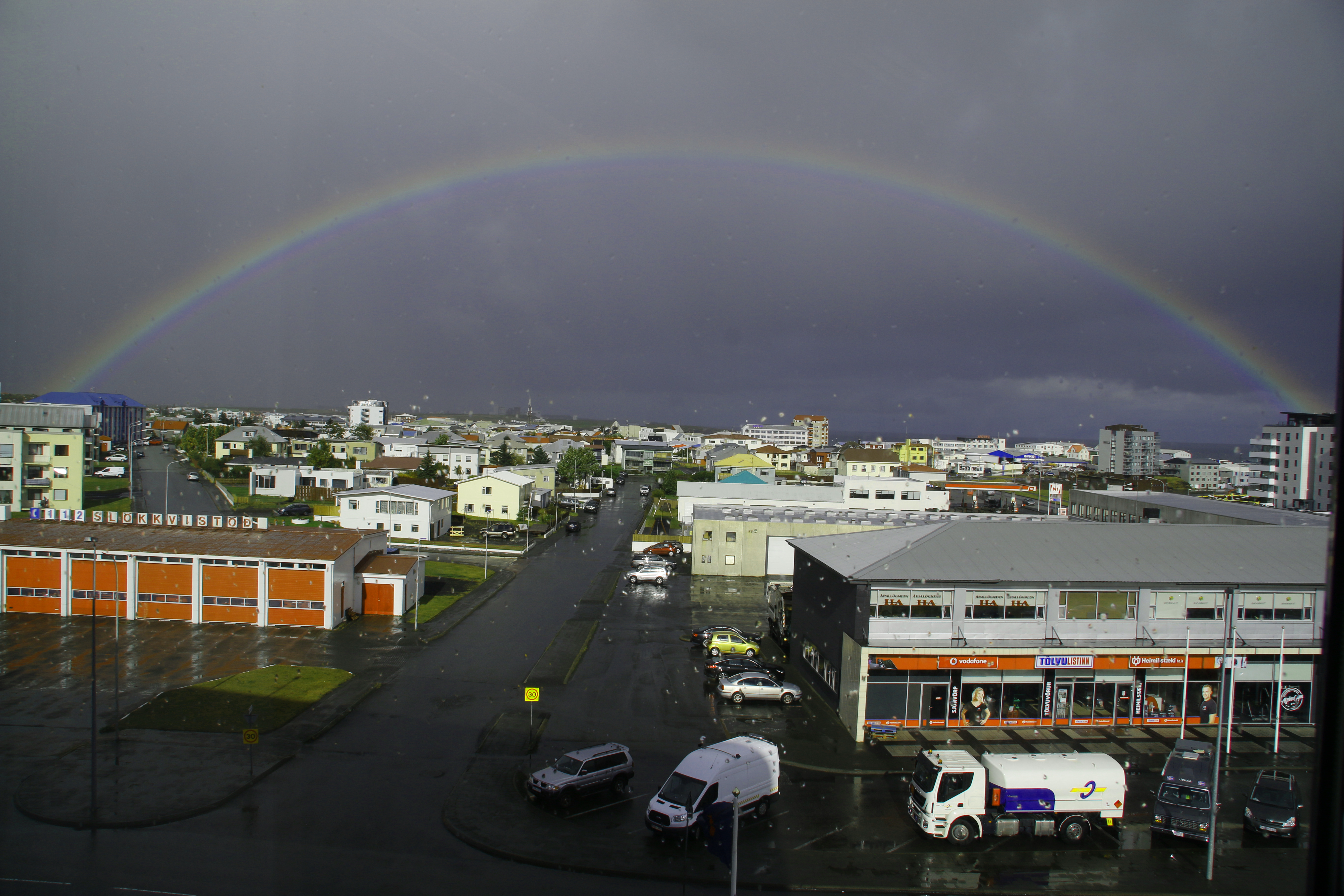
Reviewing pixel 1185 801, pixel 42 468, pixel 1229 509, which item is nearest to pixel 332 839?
pixel 1185 801

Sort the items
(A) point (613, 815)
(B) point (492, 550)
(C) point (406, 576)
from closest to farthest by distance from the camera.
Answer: (A) point (613, 815), (C) point (406, 576), (B) point (492, 550)

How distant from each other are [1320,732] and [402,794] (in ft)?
30.5

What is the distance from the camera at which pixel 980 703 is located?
1169cm

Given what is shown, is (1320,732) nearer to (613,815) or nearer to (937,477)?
(613,815)

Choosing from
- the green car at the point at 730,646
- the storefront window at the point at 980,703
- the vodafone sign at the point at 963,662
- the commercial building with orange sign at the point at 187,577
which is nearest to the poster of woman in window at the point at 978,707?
the storefront window at the point at 980,703

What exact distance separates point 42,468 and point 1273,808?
3901 cm

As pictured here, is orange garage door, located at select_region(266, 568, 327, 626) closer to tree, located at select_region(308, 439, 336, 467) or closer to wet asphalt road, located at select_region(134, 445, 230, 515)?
wet asphalt road, located at select_region(134, 445, 230, 515)

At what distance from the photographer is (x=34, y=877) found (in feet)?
22.7

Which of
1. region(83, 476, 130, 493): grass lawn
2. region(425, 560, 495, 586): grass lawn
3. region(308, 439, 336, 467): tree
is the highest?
region(308, 439, 336, 467): tree

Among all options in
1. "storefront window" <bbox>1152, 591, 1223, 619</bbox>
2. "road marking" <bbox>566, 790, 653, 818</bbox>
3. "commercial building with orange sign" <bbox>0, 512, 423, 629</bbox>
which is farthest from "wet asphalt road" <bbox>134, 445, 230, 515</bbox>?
"storefront window" <bbox>1152, 591, 1223, 619</bbox>

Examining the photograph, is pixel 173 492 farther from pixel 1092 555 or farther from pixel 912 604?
pixel 1092 555

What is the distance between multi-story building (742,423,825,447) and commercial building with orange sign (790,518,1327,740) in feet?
404

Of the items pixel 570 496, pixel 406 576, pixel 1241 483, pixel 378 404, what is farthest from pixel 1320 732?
pixel 378 404

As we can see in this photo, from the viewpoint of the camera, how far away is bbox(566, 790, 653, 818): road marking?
8.72 m
